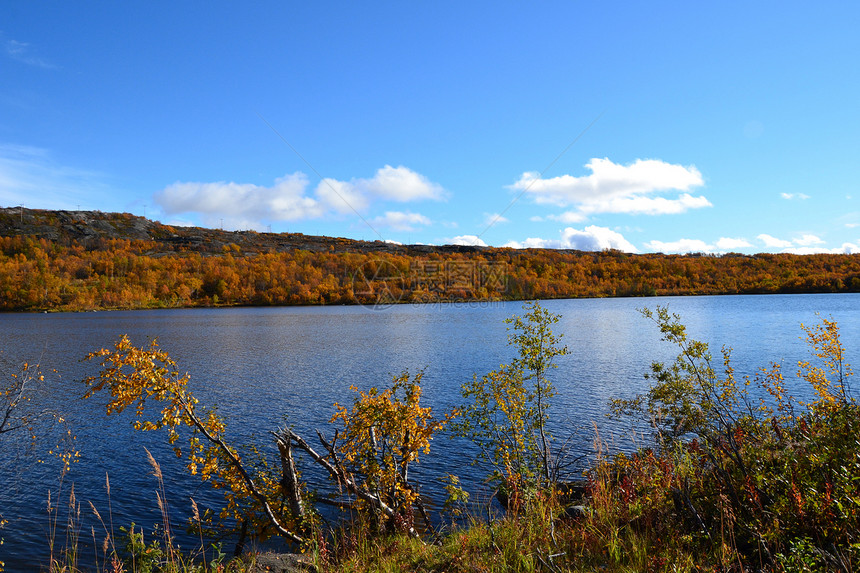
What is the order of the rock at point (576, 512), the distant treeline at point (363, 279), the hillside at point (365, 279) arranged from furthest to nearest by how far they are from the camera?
the distant treeline at point (363, 279) < the hillside at point (365, 279) < the rock at point (576, 512)

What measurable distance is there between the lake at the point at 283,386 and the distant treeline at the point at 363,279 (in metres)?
75.7

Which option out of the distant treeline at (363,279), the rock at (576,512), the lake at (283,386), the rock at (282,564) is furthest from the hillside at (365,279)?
the rock at (282,564)

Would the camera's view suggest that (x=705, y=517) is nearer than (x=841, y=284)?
Yes

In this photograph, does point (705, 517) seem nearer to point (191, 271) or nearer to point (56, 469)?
point (56, 469)

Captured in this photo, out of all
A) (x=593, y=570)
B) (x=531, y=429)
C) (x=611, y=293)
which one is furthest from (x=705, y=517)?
(x=611, y=293)

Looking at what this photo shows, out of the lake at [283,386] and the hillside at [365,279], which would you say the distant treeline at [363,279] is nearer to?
the hillside at [365,279]

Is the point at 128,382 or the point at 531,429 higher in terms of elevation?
the point at 128,382

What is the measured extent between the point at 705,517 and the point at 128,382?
27.4 feet

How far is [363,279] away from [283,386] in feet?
460

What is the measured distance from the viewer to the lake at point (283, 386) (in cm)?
1437

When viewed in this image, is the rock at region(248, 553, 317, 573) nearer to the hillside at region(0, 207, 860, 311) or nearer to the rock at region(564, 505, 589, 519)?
the rock at region(564, 505, 589, 519)

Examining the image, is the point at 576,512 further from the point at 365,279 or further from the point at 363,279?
the point at 363,279

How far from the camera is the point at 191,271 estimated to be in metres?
184

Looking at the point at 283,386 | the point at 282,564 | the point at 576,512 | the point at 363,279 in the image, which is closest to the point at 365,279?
the point at 363,279
